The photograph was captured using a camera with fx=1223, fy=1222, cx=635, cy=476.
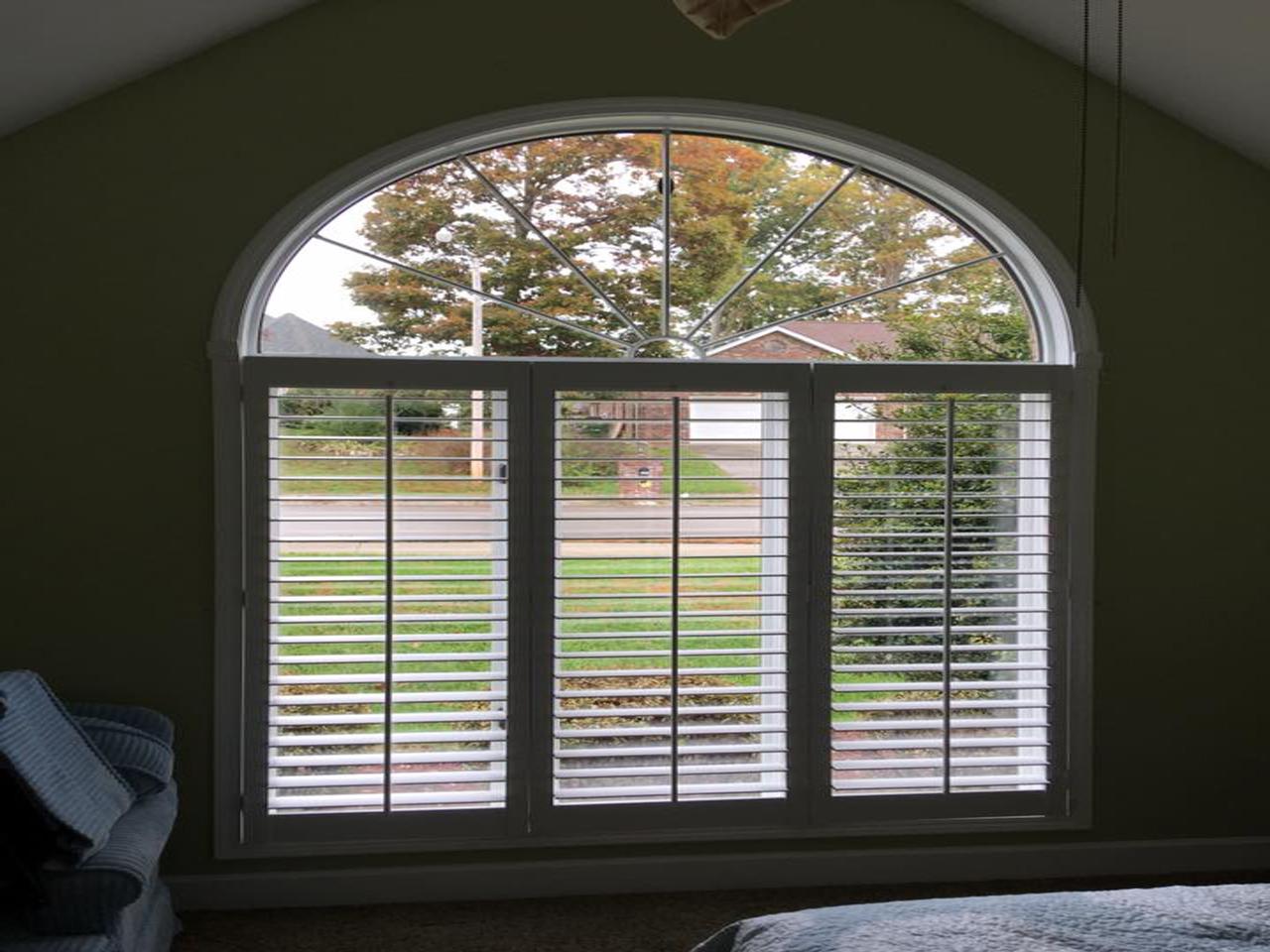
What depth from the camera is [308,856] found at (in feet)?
11.4

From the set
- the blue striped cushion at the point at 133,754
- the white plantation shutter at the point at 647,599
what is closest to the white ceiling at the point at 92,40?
the white plantation shutter at the point at 647,599

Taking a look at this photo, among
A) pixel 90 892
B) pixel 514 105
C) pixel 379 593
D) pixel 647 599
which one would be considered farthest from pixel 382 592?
pixel 514 105

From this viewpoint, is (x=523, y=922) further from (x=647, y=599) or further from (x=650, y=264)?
(x=650, y=264)

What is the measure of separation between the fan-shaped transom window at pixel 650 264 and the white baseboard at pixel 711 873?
1.50 meters

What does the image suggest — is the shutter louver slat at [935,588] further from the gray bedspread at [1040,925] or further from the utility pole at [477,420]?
the gray bedspread at [1040,925]

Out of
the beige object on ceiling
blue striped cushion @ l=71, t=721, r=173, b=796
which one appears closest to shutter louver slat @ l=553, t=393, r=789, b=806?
blue striped cushion @ l=71, t=721, r=173, b=796

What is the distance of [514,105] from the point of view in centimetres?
347

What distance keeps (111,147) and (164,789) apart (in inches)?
67.9

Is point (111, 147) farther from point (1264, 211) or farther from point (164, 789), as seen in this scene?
point (1264, 211)

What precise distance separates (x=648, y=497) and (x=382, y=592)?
2.59 ft

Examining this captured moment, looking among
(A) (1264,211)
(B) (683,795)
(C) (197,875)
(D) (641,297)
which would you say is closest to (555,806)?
(B) (683,795)

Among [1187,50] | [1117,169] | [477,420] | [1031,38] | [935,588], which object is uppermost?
[1031,38]

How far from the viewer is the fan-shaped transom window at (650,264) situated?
3549 mm

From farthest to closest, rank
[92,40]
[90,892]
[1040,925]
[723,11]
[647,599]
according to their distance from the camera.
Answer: [647,599]
[92,40]
[90,892]
[1040,925]
[723,11]
